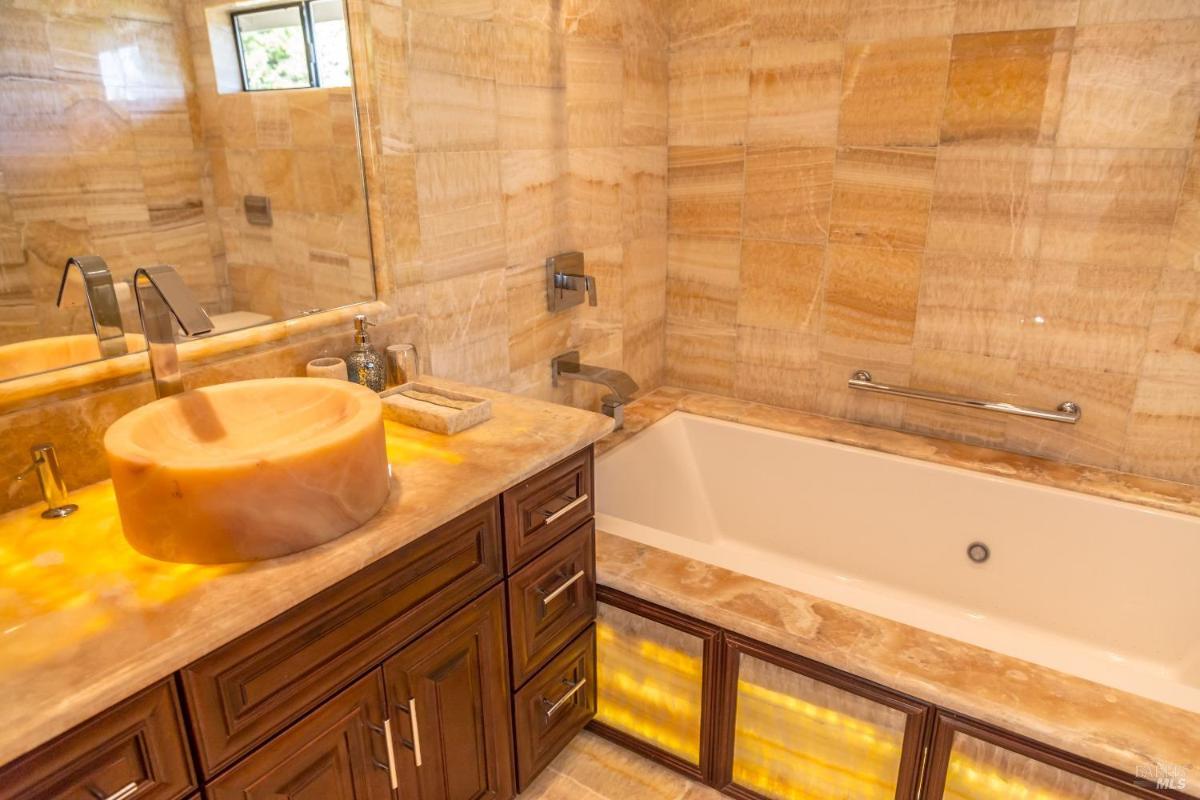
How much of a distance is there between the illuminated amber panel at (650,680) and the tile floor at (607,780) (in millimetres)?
62


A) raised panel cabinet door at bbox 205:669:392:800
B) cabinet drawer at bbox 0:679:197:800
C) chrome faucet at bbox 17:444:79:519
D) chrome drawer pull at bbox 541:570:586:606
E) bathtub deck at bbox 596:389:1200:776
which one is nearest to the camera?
cabinet drawer at bbox 0:679:197:800

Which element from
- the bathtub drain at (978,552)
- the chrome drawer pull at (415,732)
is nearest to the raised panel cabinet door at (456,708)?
the chrome drawer pull at (415,732)

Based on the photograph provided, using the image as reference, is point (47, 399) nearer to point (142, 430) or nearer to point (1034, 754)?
point (142, 430)

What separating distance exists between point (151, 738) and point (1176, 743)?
4.80ft

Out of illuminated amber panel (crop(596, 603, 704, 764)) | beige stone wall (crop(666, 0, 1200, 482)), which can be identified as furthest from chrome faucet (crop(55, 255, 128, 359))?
beige stone wall (crop(666, 0, 1200, 482))

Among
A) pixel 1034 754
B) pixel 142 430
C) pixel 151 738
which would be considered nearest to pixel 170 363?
pixel 142 430

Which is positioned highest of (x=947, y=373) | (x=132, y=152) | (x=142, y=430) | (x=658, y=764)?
(x=132, y=152)

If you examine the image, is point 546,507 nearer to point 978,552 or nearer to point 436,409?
point 436,409

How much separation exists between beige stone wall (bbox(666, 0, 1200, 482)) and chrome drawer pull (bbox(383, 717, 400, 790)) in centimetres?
176

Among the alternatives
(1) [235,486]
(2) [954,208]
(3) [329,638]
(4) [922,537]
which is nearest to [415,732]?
(3) [329,638]

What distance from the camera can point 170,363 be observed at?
125 centimetres

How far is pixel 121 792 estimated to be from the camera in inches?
34.4

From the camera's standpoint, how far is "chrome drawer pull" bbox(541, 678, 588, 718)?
1646 millimetres

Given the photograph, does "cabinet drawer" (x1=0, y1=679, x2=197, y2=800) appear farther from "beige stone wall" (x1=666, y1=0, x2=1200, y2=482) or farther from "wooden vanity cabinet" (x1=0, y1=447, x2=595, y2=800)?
"beige stone wall" (x1=666, y1=0, x2=1200, y2=482)
